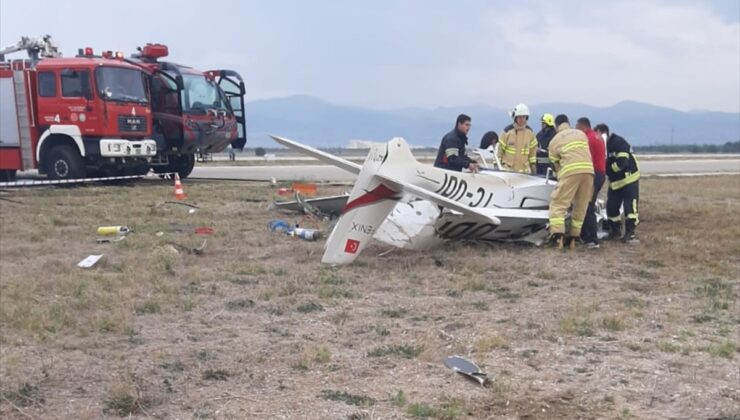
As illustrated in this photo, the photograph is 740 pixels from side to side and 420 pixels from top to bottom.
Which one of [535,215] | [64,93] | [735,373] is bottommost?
[735,373]

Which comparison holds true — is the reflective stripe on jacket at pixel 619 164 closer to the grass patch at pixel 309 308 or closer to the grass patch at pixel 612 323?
the grass patch at pixel 612 323

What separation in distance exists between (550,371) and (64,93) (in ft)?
43.5

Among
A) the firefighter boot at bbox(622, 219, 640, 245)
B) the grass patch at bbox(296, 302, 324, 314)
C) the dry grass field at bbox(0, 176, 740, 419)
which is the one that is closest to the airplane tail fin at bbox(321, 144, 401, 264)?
the dry grass field at bbox(0, 176, 740, 419)

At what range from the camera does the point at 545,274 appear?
775 cm

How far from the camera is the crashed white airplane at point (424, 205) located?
7.88 meters

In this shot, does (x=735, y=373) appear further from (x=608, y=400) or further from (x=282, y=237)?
(x=282, y=237)

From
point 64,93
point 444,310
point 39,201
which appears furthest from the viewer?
point 64,93

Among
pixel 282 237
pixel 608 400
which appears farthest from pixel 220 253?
pixel 608 400

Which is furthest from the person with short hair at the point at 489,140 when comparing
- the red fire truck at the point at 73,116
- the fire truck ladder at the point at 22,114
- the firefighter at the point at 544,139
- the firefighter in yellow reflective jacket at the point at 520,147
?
the fire truck ladder at the point at 22,114

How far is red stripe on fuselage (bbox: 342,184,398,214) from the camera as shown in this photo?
7.85m

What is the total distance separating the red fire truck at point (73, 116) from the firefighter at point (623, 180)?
9644 millimetres

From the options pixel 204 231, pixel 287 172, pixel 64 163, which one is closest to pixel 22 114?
pixel 64 163

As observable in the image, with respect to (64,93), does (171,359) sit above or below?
below

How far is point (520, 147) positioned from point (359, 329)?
568 centimetres
